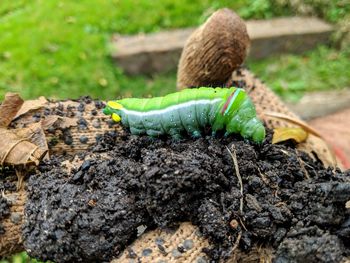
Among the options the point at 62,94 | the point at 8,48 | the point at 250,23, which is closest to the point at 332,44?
the point at 250,23

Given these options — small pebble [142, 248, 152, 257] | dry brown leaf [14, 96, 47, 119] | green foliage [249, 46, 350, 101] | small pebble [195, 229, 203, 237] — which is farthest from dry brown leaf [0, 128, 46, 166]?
green foliage [249, 46, 350, 101]

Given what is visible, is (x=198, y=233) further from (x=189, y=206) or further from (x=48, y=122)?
(x=48, y=122)

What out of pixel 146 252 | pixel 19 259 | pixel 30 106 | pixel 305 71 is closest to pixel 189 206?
pixel 146 252

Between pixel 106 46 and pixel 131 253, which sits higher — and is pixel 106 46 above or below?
below

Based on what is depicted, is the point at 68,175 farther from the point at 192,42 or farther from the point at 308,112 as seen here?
the point at 308,112

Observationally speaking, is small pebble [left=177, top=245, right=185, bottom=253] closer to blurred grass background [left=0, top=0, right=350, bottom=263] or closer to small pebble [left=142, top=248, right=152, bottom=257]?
small pebble [left=142, top=248, right=152, bottom=257]

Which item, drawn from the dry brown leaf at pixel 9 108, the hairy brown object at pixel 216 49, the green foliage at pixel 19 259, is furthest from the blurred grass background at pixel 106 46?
the dry brown leaf at pixel 9 108
